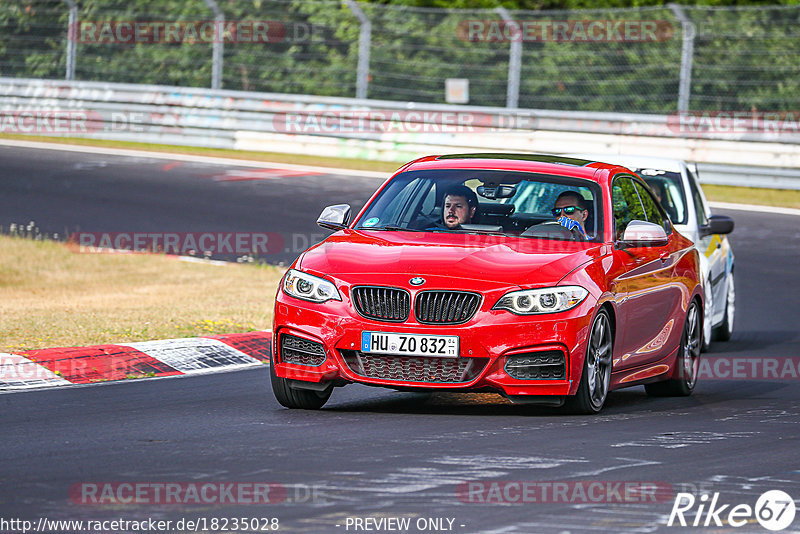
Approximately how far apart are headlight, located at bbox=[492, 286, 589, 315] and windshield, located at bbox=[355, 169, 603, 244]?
0.87m

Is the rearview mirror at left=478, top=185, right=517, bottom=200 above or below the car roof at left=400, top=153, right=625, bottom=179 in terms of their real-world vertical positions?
below

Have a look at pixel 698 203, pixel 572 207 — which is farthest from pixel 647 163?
pixel 572 207

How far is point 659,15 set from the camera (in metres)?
24.9

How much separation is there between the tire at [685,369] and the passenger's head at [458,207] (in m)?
1.84

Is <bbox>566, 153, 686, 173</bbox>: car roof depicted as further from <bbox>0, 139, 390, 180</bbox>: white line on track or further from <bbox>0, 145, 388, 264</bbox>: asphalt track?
<bbox>0, 139, 390, 180</bbox>: white line on track

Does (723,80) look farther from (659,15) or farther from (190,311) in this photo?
(190,311)

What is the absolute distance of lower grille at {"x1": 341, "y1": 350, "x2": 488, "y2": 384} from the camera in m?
7.86

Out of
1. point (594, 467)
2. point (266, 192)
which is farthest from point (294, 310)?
point (266, 192)

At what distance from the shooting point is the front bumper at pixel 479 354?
25.7ft

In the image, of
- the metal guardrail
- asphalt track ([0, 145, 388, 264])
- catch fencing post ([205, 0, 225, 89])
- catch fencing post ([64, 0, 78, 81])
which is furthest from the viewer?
catch fencing post ([64, 0, 78, 81])

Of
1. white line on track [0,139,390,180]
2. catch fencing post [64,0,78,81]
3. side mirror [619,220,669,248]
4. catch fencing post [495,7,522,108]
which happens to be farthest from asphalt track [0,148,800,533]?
catch fencing post [64,0,78,81]

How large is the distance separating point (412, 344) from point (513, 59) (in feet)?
58.4

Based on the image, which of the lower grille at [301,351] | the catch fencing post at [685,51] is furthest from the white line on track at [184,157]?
the lower grille at [301,351]

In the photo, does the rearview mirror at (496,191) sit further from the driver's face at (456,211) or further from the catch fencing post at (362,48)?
the catch fencing post at (362,48)
